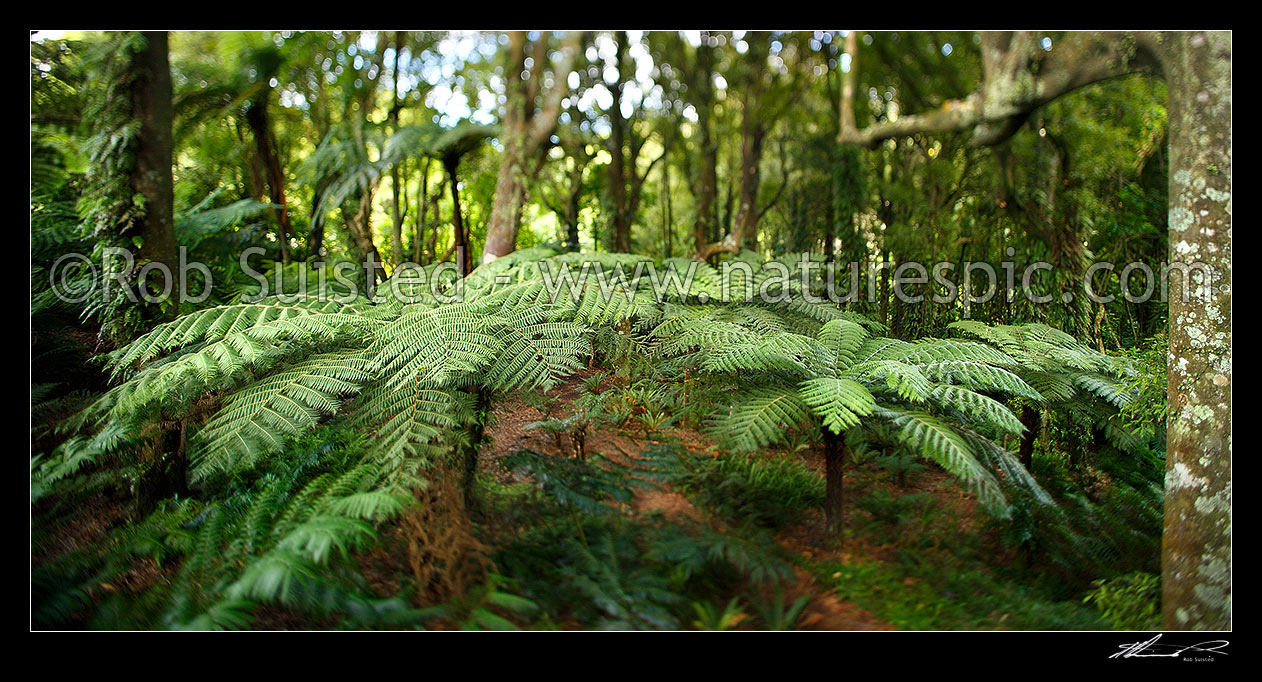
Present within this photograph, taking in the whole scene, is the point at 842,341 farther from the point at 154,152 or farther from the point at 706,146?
the point at 706,146

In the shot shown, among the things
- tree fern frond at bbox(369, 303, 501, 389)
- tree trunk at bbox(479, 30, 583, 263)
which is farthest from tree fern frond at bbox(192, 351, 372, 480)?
tree trunk at bbox(479, 30, 583, 263)

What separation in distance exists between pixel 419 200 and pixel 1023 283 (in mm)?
4869

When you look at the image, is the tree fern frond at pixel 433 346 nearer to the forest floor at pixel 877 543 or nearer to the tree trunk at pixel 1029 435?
the forest floor at pixel 877 543

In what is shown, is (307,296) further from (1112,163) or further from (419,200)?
(1112,163)

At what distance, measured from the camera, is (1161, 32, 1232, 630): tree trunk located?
177 centimetres

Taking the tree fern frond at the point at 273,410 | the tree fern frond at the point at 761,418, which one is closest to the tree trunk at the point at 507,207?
the tree fern frond at the point at 273,410

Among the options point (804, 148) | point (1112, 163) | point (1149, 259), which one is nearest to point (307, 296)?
point (1149, 259)

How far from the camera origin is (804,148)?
620 centimetres

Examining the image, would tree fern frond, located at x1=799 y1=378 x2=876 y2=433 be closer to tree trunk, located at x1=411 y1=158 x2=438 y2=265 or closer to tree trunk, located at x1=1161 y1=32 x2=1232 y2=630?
tree trunk, located at x1=1161 y1=32 x2=1232 y2=630
